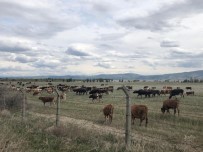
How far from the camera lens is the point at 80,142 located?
432 inches

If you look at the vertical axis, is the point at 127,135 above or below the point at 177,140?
above

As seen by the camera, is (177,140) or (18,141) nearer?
(18,141)

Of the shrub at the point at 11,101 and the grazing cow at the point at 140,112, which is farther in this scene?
the shrub at the point at 11,101

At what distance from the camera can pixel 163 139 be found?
1550 centimetres

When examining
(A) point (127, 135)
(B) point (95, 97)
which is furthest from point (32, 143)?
(B) point (95, 97)

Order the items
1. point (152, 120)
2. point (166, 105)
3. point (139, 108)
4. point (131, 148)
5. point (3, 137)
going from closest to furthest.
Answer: point (3, 137) < point (131, 148) < point (139, 108) < point (152, 120) < point (166, 105)

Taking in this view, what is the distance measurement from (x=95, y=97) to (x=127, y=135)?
33796mm

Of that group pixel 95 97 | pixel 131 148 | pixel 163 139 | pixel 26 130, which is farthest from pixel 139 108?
pixel 95 97

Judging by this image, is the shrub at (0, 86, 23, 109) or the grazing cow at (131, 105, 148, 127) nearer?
the grazing cow at (131, 105, 148, 127)

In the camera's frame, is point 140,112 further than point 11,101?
No

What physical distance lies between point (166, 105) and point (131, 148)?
58.4 feet

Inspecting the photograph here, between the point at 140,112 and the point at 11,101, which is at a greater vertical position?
the point at 11,101

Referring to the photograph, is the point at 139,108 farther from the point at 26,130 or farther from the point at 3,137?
the point at 3,137

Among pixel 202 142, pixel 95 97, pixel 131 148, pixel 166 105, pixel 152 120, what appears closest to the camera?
pixel 131 148
